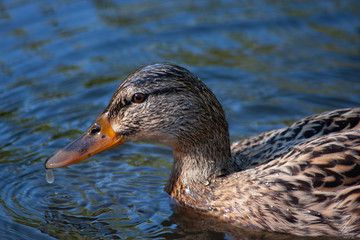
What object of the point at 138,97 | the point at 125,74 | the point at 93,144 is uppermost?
the point at 138,97

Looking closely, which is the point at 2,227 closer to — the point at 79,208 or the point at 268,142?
the point at 79,208

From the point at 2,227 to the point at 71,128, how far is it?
259 cm

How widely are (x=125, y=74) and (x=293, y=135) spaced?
4078 millimetres

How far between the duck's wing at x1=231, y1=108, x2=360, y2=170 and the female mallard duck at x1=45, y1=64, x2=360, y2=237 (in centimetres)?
1

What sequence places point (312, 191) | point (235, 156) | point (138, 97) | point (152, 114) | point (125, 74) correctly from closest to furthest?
point (312, 191)
point (138, 97)
point (152, 114)
point (235, 156)
point (125, 74)

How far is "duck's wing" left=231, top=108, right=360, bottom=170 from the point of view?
7082 millimetres

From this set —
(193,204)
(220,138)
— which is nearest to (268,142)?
(220,138)

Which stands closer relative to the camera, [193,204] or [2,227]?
[2,227]

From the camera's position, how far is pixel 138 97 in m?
6.76

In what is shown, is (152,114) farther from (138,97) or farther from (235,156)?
(235,156)

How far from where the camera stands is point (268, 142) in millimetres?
7438

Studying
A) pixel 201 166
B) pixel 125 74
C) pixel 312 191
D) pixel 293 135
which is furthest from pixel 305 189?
pixel 125 74

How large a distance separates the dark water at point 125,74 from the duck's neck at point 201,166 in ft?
0.99

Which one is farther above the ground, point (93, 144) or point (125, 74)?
point (125, 74)
